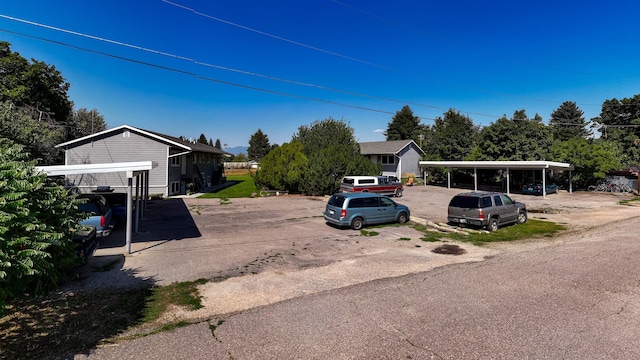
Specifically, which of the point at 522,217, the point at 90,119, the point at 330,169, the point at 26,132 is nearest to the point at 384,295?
the point at 522,217

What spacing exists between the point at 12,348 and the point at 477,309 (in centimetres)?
775

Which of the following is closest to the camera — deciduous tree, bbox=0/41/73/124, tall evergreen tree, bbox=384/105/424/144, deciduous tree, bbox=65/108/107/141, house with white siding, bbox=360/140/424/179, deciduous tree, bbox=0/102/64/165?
deciduous tree, bbox=0/102/64/165

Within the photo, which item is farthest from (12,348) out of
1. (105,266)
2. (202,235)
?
(202,235)

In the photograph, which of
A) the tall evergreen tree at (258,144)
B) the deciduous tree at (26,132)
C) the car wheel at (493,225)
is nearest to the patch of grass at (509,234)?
the car wheel at (493,225)

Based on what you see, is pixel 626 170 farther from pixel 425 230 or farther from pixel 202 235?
pixel 202 235

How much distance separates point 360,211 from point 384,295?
8.23m

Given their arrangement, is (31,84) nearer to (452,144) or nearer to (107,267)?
(107,267)

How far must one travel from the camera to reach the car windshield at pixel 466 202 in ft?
49.2

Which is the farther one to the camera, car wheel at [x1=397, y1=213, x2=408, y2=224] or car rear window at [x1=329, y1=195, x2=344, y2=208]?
car wheel at [x1=397, y1=213, x2=408, y2=224]

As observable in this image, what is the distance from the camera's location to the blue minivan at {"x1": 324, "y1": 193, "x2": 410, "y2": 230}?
15.0 m

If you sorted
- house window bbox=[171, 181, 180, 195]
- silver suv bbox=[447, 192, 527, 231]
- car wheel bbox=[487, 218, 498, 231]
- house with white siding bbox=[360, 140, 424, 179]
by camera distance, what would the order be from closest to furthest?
silver suv bbox=[447, 192, 527, 231], car wheel bbox=[487, 218, 498, 231], house window bbox=[171, 181, 180, 195], house with white siding bbox=[360, 140, 424, 179]

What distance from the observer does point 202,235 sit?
13680 millimetres

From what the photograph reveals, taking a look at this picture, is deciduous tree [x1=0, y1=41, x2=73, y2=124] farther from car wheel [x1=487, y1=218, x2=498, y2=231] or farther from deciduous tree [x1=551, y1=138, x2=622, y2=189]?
deciduous tree [x1=551, y1=138, x2=622, y2=189]

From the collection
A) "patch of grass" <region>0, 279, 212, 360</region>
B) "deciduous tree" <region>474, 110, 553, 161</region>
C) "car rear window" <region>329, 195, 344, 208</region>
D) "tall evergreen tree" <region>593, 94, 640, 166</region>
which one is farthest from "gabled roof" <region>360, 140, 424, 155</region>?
"patch of grass" <region>0, 279, 212, 360</region>
